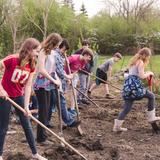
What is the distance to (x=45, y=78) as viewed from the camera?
6035 mm

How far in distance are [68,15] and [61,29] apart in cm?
195

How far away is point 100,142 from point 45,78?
1.30m

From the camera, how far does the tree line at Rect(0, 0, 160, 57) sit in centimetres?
2273

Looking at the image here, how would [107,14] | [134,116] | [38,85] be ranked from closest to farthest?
1. [38,85]
2. [134,116]
3. [107,14]

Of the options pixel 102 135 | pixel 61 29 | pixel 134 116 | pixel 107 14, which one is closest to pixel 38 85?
pixel 102 135

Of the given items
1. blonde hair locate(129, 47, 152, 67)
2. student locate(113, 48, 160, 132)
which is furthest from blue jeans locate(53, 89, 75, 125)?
blonde hair locate(129, 47, 152, 67)

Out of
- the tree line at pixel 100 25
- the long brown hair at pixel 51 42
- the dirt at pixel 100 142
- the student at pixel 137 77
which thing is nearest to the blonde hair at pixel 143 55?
the student at pixel 137 77

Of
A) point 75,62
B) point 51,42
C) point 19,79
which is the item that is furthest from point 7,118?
point 75,62

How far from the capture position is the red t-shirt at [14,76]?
194 inches

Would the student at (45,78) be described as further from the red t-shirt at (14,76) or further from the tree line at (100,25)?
the tree line at (100,25)

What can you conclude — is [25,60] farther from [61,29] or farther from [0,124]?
[61,29]

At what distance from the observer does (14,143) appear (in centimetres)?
629

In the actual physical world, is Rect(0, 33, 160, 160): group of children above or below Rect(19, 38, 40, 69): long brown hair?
below

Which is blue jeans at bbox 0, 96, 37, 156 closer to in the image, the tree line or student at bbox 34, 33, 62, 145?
student at bbox 34, 33, 62, 145
